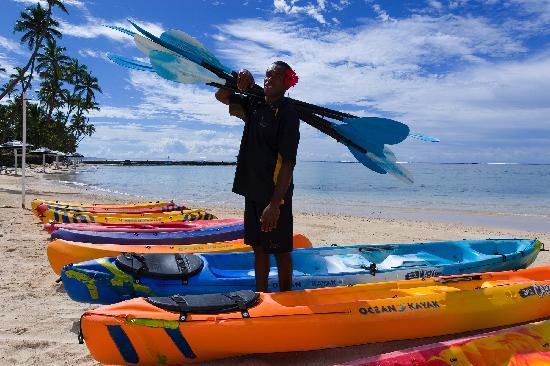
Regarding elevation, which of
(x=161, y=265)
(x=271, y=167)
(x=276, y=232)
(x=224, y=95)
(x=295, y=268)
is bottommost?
(x=295, y=268)

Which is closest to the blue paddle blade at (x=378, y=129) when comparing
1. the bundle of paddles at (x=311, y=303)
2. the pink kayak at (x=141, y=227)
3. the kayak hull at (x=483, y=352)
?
the bundle of paddles at (x=311, y=303)

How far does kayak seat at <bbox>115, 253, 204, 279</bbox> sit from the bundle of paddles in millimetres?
11

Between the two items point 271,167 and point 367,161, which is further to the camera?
point 367,161

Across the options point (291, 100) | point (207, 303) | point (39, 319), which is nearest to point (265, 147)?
point (291, 100)

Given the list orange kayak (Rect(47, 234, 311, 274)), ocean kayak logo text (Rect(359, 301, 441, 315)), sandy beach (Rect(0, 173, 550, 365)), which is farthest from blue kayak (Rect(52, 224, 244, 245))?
ocean kayak logo text (Rect(359, 301, 441, 315))

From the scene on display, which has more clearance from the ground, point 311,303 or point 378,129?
point 378,129

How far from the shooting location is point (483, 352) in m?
2.95

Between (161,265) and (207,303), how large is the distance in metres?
1.29

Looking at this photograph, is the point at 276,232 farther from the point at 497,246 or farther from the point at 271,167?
the point at 497,246

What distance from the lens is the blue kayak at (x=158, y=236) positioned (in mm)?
6199

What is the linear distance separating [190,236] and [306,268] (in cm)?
232

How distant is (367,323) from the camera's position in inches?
133

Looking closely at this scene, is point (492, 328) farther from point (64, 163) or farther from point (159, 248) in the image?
point (64, 163)

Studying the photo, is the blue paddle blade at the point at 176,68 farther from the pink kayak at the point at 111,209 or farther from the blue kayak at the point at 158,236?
the pink kayak at the point at 111,209
